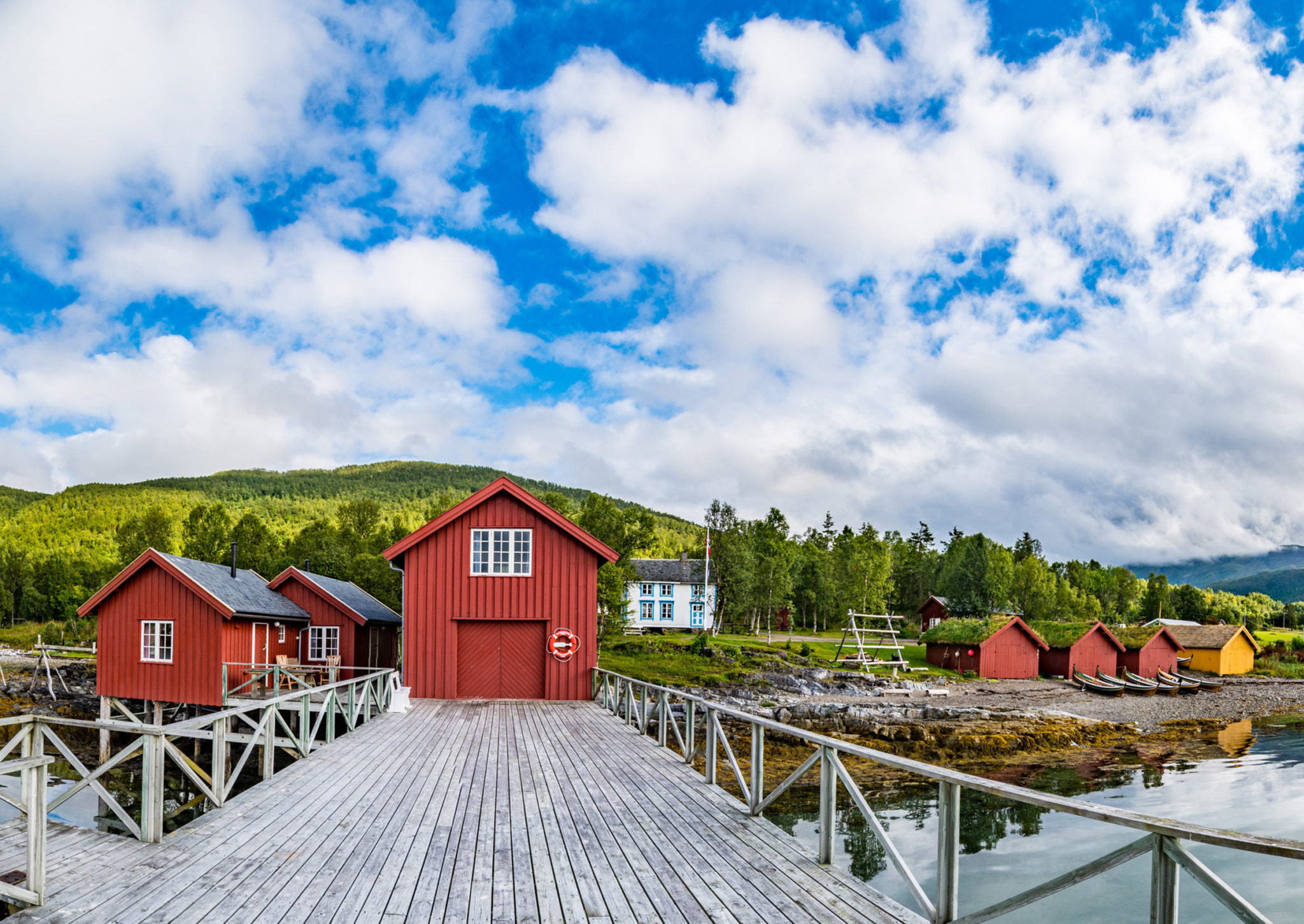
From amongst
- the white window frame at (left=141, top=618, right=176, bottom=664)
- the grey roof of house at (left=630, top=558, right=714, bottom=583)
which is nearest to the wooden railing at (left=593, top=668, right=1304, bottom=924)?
the white window frame at (left=141, top=618, right=176, bottom=664)

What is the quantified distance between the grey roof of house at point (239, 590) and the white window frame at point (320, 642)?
31.5 inches

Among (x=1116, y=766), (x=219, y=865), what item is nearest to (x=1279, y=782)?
(x=1116, y=766)

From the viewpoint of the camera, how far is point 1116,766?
22.8 m

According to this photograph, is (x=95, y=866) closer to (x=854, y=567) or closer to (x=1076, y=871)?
(x=1076, y=871)

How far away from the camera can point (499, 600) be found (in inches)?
782

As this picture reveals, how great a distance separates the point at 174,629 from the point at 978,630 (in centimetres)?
3729

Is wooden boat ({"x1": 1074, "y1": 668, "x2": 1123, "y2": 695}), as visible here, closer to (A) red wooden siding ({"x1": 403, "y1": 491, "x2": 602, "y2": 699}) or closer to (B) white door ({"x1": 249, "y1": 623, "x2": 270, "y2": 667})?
(A) red wooden siding ({"x1": 403, "y1": 491, "x2": 602, "y2": 699})

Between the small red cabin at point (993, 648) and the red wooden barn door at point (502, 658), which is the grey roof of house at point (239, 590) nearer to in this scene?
the red wooden barn door at point (502, 658)

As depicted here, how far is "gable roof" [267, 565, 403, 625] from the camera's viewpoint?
27656 millimetres

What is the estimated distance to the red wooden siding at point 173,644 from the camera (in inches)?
901

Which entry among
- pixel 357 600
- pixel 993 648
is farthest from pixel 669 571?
pixel 357 600

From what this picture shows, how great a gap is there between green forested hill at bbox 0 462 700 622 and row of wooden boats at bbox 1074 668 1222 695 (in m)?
34.0

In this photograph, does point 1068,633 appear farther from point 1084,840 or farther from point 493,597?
point 493,597

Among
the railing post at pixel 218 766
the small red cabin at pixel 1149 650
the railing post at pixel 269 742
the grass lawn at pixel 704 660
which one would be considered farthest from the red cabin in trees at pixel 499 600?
the small red cabin at pixel 1149 650
